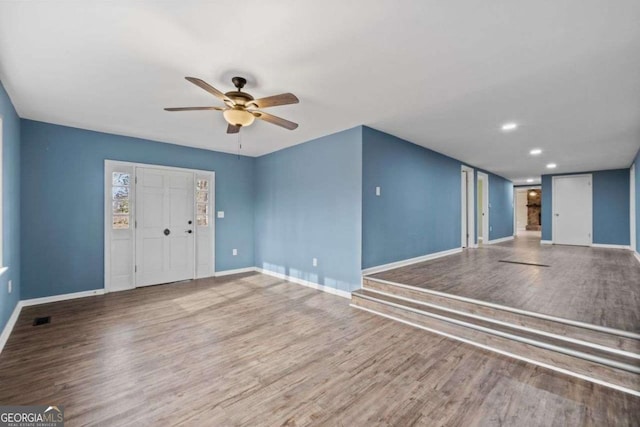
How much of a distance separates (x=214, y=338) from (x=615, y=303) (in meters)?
4.43

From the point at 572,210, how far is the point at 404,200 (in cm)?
736

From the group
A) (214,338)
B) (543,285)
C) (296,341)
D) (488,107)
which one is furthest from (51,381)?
(543,285)

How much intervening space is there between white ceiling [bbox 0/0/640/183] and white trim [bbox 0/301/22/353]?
255 centimetres

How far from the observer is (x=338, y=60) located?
8.05 feet

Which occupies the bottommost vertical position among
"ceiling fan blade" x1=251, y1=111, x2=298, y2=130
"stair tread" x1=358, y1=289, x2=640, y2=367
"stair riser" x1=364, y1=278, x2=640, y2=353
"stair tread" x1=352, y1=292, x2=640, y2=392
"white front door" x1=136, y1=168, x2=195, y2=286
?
"stair tread" x1=352, y1=292, x2=640, y2=392

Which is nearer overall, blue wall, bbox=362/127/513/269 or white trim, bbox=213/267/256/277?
blue wall, bbox=362/127/513/269

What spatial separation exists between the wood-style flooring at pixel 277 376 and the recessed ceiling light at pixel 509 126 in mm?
3315

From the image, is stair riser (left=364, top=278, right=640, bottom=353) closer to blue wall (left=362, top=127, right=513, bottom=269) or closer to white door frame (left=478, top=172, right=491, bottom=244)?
blue wall (left=362, top=127, right=513, bottom=269)

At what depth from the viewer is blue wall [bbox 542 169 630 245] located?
26.0 feet

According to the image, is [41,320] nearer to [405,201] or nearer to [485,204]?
[405,201]

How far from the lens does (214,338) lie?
295 cm

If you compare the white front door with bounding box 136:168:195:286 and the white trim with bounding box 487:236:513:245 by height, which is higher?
the white front door with bounding box 136:168:195:286

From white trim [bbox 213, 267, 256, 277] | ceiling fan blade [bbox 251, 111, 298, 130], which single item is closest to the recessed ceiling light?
ceiling fan blade [bbox 251, 111, 298, 130]

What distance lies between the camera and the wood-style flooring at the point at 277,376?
6.03 ft
